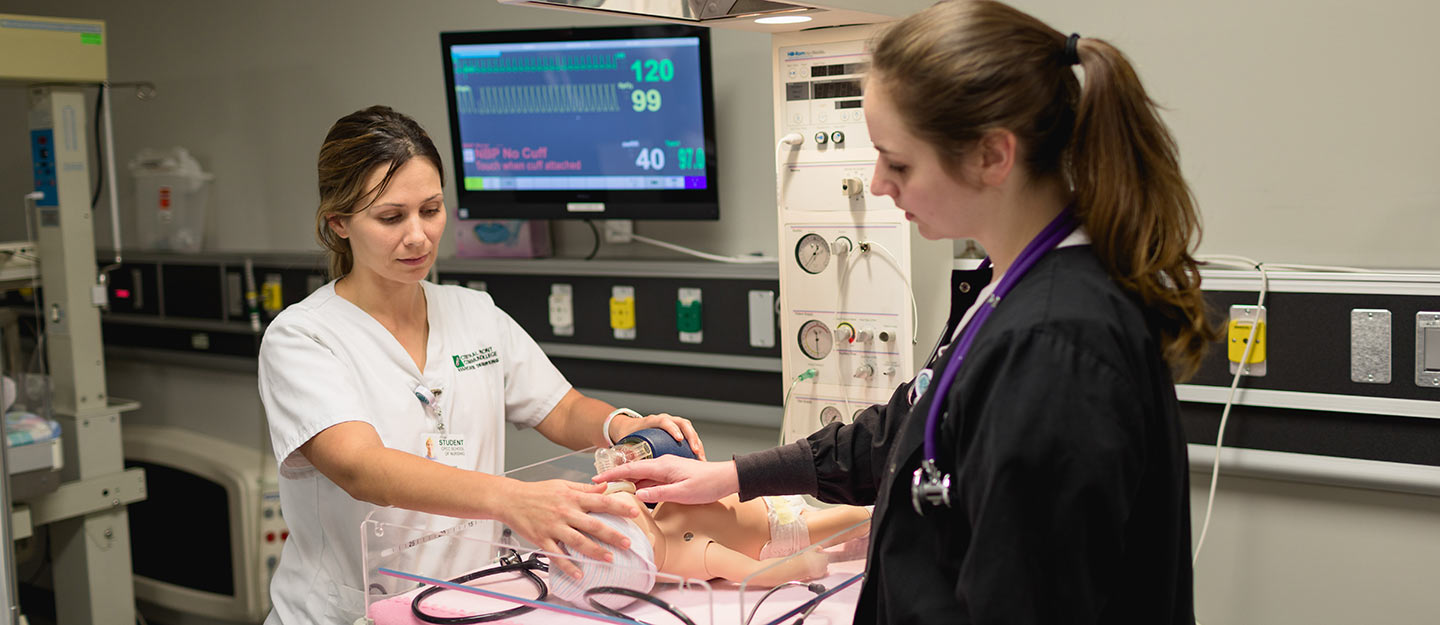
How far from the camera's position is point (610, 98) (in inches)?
114

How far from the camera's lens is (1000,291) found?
1.05 m

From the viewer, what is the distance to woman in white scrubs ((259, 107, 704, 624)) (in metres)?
1.48

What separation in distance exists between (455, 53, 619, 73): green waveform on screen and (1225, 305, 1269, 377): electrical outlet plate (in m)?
1.64

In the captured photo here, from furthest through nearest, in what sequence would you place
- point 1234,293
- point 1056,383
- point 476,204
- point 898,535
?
point 476,204, point 1234,293, point 898,535, point 1056,383

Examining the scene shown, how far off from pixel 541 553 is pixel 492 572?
5.1 inches

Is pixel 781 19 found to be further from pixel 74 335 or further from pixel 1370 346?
pixel 74 335

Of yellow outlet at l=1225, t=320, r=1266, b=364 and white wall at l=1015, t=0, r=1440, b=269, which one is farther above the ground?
white wall at l=1015, t=0, r=1440, b=269

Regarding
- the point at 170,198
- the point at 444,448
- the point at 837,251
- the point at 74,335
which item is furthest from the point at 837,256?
the point at 170,198

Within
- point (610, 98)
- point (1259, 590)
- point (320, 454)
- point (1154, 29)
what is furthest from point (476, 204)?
point (1259, 590)

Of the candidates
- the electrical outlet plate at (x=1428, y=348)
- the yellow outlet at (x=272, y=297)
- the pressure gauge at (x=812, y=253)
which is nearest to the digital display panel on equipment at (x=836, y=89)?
the pressure gauge at (x=812, y=253)

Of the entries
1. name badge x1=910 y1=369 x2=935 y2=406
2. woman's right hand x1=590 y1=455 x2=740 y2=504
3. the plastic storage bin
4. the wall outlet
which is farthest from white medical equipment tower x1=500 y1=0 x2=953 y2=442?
the plastic storage bin

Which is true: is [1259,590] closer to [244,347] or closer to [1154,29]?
[1154,29]

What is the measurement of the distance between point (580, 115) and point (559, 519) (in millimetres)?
1774

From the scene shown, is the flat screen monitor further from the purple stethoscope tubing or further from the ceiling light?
the purple stethoscope tubing
